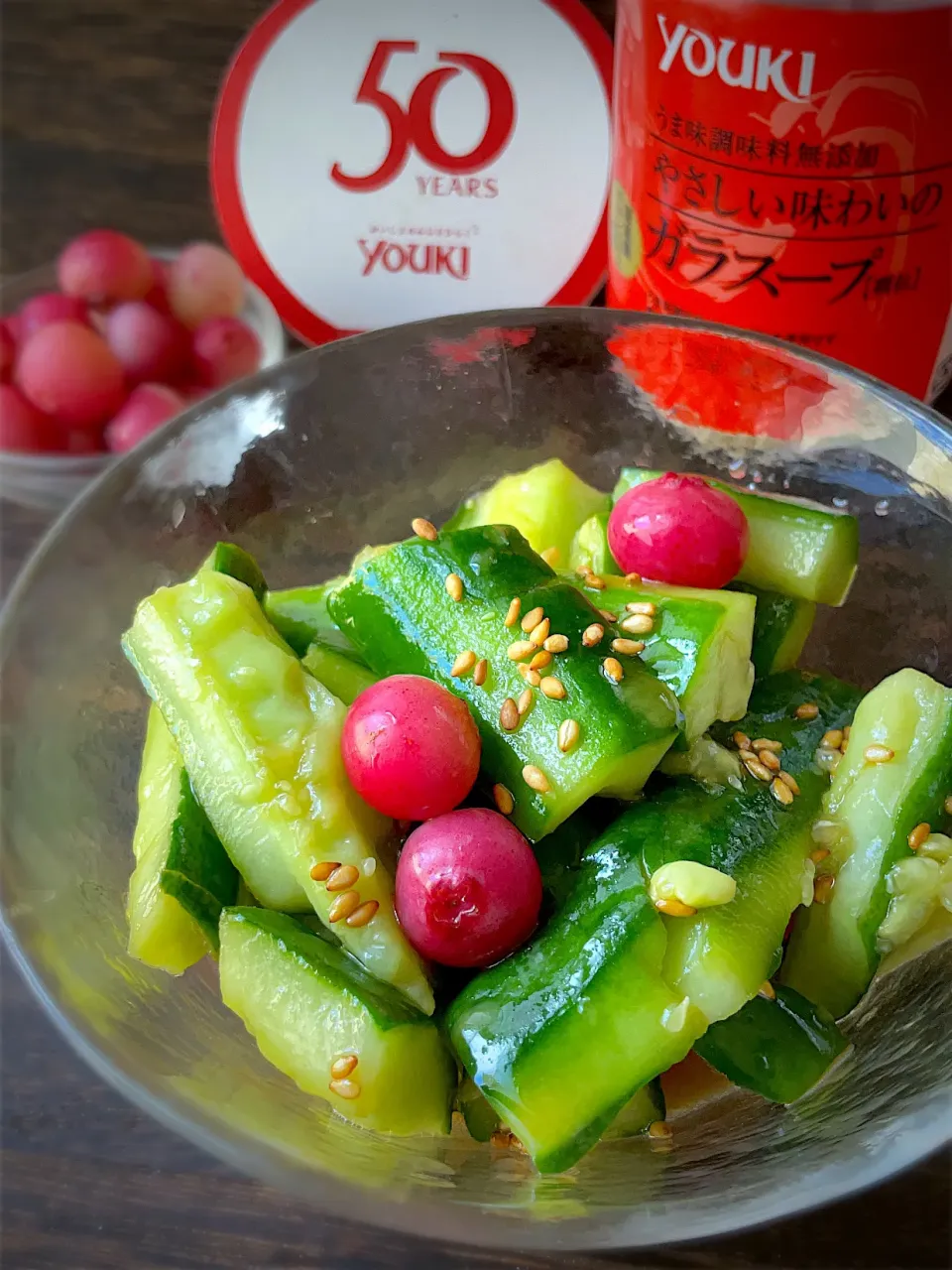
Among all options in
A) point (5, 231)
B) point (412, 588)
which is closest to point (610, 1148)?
point (412, 588)

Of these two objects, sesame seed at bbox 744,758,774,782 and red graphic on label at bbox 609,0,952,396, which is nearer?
sesame seed at bbox 744,758,774,782

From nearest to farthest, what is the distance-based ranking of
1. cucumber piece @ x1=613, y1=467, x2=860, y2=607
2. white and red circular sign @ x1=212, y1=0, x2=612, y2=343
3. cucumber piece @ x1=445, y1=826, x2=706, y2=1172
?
cucumber piece @ x1=445, y1=826, x2=706, y2=1172
cucumber piece @ x1=613, y1=467, x2=860, y2=607
white and red circular sign @ x1=212, y1=0, x2=612, y2=343

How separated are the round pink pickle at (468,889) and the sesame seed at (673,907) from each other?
0.25ft

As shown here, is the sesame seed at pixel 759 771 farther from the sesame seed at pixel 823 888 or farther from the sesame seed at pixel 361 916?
the sesame seed at pixel 361 916

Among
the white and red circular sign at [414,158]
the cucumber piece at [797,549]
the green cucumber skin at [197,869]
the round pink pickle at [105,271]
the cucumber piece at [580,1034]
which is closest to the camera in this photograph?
the cucumber piece at [580,1034]

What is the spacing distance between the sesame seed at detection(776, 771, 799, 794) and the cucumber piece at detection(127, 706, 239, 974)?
35 cm

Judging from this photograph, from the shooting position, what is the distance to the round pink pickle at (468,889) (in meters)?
0.63

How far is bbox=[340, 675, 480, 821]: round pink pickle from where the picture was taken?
2.14 feet

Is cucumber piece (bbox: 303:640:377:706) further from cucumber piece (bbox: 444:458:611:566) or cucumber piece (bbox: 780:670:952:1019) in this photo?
cucumber piece (bbox: 780:670:952:1019)

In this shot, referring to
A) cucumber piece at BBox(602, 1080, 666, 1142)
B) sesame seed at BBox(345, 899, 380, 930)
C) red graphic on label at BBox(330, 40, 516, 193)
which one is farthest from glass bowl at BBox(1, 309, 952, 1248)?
red graphic on label at BBox(330, 40, 516, 193)

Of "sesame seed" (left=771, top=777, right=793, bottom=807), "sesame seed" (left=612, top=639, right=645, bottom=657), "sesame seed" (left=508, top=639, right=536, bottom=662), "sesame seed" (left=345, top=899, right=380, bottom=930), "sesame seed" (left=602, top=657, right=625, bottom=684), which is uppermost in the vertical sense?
"sesame seed" (left=602, top=657, right=625, bottom=684)

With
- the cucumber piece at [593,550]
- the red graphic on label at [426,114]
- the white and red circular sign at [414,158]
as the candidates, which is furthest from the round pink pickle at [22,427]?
the cucumber piece at [593,550]

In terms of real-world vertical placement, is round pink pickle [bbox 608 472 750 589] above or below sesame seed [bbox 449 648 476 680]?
above

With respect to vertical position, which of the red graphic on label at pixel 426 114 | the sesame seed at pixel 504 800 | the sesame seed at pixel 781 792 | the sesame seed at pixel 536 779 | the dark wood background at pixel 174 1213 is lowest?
the dark wood background at pixel 174 1213
